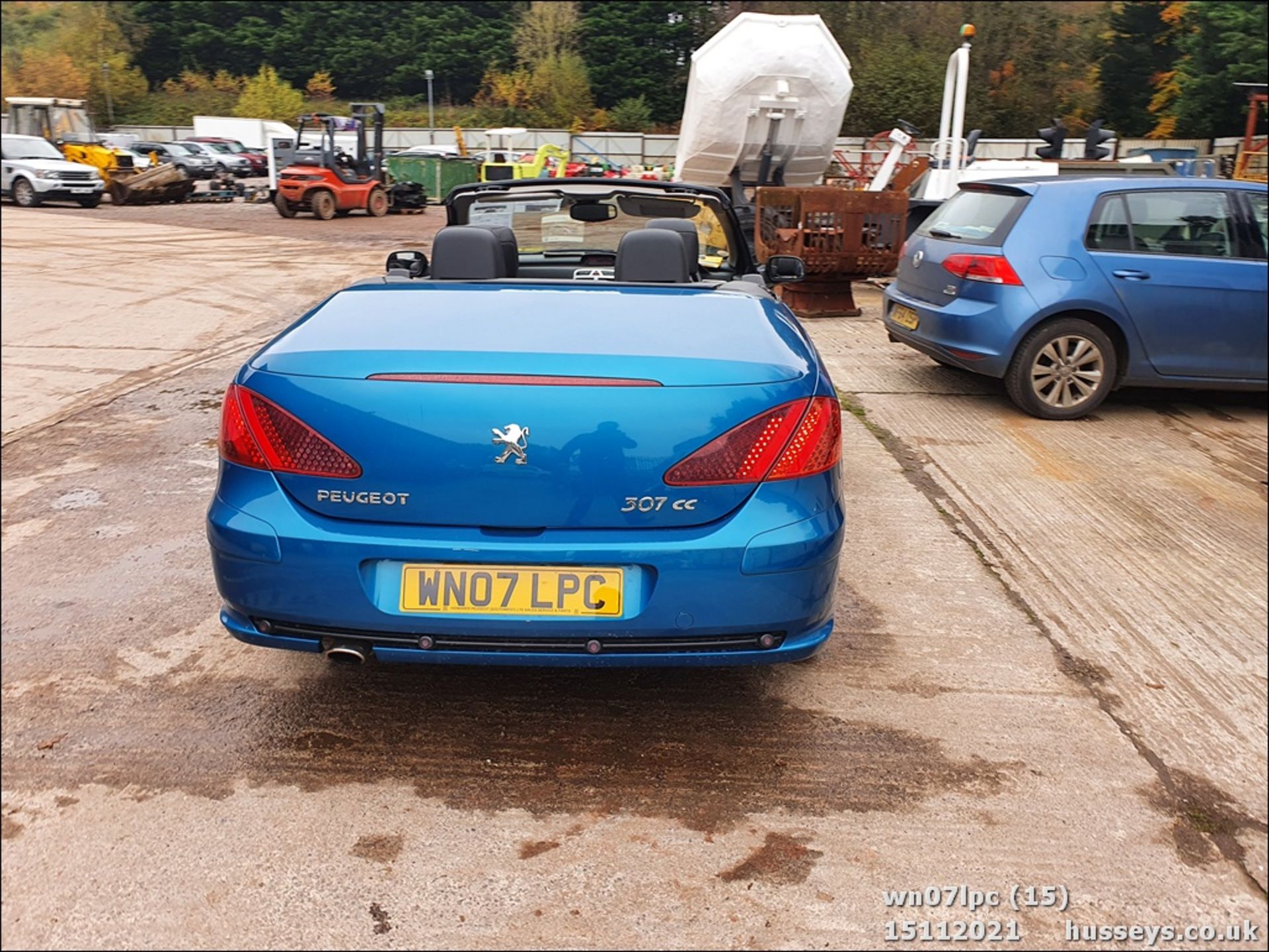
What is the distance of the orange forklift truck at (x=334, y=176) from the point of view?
2422 centimetres

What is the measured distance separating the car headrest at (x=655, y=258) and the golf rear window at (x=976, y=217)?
3.62m

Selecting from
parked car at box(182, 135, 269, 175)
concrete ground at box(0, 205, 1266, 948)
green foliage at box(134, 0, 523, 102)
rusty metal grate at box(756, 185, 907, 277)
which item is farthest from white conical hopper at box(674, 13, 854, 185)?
green foliage at box(134, 0, 523, 102)

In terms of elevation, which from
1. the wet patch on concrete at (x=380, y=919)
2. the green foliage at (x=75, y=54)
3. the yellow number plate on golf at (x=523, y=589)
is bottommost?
the wet patch on concrete at (x=380, y=919)

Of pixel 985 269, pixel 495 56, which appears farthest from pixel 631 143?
pixel 985 269

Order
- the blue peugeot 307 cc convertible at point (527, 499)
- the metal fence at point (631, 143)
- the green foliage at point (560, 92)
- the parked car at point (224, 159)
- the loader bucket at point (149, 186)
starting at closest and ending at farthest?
the blue peugeot 307 cc convertible at point (527, 499)
the metal fence at point (631, 143)
the loader bucket at point (149, 186)
the parked car at point (224, 159)
the green foliage at point (560, 92)

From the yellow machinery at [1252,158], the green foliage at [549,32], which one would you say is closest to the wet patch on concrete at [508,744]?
the yellow machinery at [1252,158]

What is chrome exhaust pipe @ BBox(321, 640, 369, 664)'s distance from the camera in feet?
8.25

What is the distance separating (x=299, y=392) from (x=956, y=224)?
18.3 ft

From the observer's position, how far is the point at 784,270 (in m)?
4.76

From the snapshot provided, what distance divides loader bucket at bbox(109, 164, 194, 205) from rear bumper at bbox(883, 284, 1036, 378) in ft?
86.5

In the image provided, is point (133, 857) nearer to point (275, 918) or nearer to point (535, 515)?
point (275, 918)

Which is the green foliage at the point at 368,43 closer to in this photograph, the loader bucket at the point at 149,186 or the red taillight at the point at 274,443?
the loader bucket at the point at 149,186

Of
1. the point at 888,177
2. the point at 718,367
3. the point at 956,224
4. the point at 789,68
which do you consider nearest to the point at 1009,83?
the point at 888,177

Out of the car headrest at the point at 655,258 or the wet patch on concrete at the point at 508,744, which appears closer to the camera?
the wet patch on concrete at the point at 508,744
